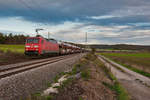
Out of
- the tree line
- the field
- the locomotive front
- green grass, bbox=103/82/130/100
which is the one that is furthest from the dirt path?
the tree line

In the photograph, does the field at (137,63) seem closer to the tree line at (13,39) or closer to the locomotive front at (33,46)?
the locomotive front at (33,46)

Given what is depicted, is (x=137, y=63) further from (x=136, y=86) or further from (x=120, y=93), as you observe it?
(x=120, y=93)

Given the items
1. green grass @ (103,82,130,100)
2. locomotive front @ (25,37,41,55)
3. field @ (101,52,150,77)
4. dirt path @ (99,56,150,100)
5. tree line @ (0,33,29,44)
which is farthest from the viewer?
tree line @ (0,33,29,44)

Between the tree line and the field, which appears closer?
the field

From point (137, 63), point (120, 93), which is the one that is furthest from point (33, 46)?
point (137, 63)

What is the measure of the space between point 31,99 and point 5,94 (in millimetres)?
1611

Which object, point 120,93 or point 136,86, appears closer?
point 120,93

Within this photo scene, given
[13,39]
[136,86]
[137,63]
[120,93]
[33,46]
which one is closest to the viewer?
[120,93]

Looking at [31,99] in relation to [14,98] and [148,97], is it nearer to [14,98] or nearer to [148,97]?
[14,98]

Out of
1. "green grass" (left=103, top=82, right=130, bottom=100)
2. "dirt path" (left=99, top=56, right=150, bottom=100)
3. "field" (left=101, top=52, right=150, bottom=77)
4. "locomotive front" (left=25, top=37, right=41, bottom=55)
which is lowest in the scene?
"field" (left=101, top=52, right=150, bottom=77)

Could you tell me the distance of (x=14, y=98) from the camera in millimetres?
5141

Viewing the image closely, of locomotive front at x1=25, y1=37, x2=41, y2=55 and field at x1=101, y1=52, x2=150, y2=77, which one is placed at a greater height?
locomotive front at x1=25, y1=37, x2=41, y2=55

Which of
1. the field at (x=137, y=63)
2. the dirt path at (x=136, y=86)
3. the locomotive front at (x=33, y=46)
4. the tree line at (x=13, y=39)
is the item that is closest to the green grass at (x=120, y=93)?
the dirt path at (x=136, y=86)

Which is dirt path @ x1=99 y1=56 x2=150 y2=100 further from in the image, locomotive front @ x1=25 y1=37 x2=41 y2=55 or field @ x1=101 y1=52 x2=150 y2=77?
locomotive front @ x1=25 y1=37 x2=41 y2=55
